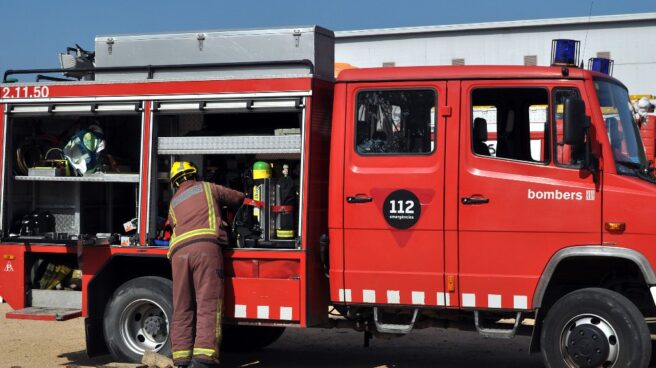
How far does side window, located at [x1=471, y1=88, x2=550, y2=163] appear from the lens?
24.2 feet

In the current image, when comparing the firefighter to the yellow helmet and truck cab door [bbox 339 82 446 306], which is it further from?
truck cab door [bbox 339 82 446 306]

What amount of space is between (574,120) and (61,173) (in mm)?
4788

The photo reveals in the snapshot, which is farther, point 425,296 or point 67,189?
point 67,189

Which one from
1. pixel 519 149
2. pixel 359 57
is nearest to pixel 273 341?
pixel 519 149

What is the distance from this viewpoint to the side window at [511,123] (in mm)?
7367

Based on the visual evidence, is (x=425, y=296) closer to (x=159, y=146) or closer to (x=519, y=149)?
(x=519, y=149)

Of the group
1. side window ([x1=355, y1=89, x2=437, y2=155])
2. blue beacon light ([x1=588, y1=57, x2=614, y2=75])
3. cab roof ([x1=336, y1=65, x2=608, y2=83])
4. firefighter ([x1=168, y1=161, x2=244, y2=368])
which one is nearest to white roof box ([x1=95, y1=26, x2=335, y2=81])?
cab roof ([x1=336, y1=65, x2=608, y2=83])

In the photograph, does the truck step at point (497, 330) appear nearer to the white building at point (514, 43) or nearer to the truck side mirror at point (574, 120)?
the truck side mirror at point (574, 120)

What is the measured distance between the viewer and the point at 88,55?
30.4 feet

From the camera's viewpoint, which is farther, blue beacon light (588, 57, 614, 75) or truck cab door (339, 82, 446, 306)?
blue beacon light (588, 57, 614, 75)

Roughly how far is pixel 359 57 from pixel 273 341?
792 inches

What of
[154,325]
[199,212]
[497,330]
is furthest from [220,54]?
[497,330]

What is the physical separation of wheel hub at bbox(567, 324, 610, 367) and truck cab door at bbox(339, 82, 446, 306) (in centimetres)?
109

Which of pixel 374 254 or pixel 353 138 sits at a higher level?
pixel 353 138
